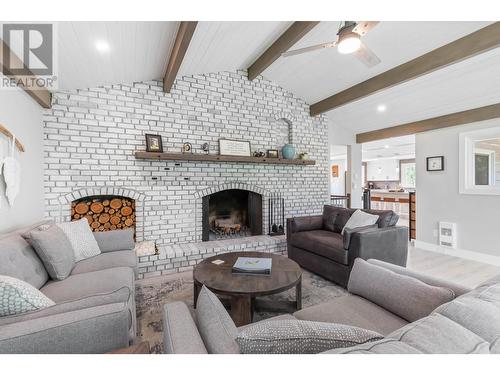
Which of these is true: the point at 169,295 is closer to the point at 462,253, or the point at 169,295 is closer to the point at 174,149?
the point at 174,149

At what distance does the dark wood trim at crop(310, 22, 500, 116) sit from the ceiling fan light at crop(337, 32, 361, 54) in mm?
1357

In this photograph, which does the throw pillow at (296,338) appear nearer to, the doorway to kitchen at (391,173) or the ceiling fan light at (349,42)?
the ceiling fan light at (349,42)

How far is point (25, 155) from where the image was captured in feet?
8.57

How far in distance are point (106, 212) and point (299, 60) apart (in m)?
3.54

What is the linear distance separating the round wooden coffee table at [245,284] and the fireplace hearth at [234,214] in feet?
5.75

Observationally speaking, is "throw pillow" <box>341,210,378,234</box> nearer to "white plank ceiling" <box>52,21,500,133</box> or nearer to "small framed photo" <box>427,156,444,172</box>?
"white plank ceiling" <box>52,21,500,133</box>

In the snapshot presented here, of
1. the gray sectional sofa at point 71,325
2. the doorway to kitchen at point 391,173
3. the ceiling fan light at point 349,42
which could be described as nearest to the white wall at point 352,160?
the doorway to kitchen at point 391,173

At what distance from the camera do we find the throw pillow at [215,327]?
0.81 meters

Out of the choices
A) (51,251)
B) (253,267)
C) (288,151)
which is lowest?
(253,267)

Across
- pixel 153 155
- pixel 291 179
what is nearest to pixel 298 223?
pixel 291 179

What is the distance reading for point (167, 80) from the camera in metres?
3.36

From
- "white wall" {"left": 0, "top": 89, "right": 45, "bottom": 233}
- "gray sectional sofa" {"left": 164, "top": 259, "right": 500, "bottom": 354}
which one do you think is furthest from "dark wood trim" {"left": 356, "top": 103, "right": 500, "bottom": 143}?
"white wall" {"left": 0, "top": 89, "right": 45, "bottom": 233}

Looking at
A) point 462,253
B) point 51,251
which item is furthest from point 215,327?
→ point 462,253

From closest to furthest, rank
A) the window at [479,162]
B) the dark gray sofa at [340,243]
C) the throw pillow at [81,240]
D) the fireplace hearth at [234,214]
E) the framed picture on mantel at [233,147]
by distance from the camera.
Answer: the throw pillow at [81,240] → the dark gray sofa at [340,243] → the window at [479,162] → the framed picture on mantel at [233,147] → the fireplace hearth at [234,214]
